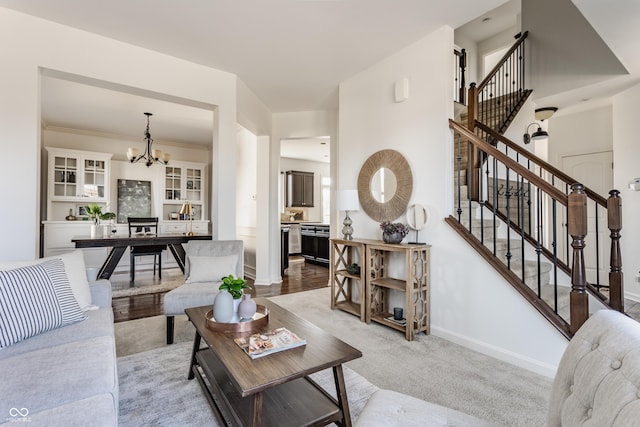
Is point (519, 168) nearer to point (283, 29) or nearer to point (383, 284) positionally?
point (383, 284)

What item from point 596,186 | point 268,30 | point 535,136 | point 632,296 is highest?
point 268,30

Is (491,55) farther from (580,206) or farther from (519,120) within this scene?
(580,206)

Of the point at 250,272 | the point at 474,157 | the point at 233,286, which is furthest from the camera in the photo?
the point at 250,272

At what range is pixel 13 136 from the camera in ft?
8.51

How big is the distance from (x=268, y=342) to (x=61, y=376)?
0.87 metres

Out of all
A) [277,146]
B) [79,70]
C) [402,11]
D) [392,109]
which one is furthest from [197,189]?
[402,11]

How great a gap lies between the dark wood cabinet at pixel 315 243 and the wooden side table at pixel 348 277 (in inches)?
109

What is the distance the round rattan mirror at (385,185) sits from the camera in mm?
3260

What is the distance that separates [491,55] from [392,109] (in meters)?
4.42

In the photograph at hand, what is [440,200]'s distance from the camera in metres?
2.93

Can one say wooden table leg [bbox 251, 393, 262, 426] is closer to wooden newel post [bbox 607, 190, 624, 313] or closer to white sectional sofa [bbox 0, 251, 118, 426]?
white sectional sofa [bbox 0, 251, 118, 426]

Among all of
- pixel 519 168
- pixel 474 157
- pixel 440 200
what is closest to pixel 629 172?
pixel 474 157

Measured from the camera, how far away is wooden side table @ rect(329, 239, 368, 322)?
326cm

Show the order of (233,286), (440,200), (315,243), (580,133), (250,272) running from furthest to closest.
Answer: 1. (315,243)
2. (250,272)
3. (580,133)
4. (440,200)
5. (233,286)
